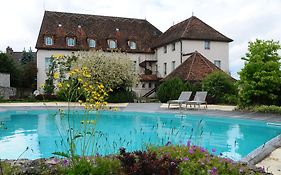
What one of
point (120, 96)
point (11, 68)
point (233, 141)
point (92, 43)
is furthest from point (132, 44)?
point (233, 141)

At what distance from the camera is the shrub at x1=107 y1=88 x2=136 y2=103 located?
26.0m

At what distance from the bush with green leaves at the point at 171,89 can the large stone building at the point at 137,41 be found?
526 centimetres

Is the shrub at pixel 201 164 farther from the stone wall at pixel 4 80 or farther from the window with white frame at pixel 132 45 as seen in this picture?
the window with white frame at pixel 132 45

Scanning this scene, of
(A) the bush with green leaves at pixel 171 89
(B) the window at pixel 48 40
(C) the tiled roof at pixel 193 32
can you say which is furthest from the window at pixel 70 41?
(A) the bush with green leaves at pixel 171 89

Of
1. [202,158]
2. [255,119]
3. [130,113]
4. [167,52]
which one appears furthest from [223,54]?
[202,158]

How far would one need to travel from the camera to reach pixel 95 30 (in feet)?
114

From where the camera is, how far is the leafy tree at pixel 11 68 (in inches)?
1321

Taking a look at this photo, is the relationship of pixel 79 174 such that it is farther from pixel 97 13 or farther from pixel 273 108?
pixel 97 13

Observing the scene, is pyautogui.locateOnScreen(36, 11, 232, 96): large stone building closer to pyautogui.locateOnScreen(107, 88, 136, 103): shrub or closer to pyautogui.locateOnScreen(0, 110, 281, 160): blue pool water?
pyautogui.locateOnScreen(107, 88, 136, 103): shrub

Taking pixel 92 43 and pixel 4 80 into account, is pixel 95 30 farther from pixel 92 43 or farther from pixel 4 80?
pixel 4 80

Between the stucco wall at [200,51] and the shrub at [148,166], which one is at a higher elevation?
the stucco wall at [200,51]

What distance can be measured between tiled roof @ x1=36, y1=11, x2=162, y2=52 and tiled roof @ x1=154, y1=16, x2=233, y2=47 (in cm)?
331

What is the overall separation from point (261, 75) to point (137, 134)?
8361 millimetres

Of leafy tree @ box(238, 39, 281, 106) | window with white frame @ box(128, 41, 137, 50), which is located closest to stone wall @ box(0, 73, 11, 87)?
window with white frame @ box(128, 41, 137, 50)
